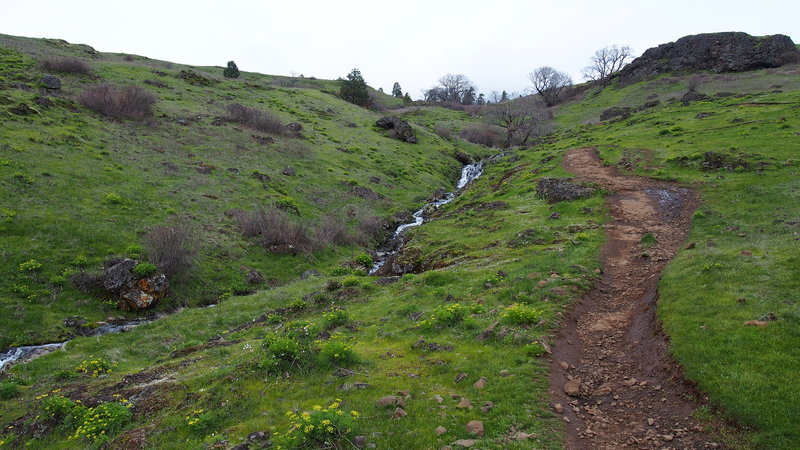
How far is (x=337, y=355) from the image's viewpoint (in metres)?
13.5

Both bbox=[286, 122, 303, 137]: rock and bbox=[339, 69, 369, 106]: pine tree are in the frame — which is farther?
bbox=[339, 69, 369, 106]: pine tree

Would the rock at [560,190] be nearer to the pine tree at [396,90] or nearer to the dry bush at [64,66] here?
the dry bush at [64,66]

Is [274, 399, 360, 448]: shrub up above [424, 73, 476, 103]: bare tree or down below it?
below

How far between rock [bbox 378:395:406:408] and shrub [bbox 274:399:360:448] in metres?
1.37

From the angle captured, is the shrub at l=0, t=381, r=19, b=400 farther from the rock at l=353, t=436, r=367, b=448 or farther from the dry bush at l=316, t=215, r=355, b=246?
the dry bush at l=316, t=215, r=355, b=246

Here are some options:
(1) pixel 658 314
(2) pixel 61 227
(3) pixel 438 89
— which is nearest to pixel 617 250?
(1) pixel 658 314

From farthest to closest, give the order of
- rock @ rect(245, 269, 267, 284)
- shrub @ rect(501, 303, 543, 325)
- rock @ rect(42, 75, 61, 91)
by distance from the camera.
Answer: rock @ rect(42, 75, 61, 91) → rock @ rect(245, 269, 267, 284) → shrub @ rect(501, 303, 543, 325)

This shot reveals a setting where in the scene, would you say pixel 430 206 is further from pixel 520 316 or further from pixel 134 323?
pixel 520 316

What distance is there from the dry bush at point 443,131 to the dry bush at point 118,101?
5992cm

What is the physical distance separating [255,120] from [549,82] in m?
108

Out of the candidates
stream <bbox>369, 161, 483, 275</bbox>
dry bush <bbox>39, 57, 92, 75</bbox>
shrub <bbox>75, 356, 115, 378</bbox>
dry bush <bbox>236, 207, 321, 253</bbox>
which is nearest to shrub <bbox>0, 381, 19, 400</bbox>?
shrub <bbox>75, 356, 115, 378</bbox>

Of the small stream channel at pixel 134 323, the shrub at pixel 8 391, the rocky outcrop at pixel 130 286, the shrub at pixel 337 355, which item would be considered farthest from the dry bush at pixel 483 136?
the shrub at pixel 8 391

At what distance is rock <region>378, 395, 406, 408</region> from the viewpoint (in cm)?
1113

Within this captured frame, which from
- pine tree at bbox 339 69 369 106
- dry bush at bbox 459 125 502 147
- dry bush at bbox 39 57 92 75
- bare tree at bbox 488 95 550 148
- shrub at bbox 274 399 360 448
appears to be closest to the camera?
shrub at bbox 274 399 360 448
